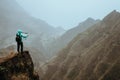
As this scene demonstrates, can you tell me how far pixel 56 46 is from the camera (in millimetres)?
157875

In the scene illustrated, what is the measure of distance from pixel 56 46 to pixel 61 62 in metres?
Result: 70.6

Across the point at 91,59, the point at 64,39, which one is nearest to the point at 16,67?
the point at 91,59

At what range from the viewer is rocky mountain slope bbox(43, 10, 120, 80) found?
2514 inches

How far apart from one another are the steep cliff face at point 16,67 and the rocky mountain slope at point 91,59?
3460 cm

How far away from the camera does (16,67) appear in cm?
2750

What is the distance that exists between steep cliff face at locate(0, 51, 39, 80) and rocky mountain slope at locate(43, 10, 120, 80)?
34.6 metres

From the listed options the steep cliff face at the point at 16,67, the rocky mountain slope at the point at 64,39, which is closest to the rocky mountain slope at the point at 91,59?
the steep cliff face at the point at 16,67

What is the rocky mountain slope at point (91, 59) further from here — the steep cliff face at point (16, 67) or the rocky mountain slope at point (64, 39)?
the rocky mountain slope at point (64, 39)

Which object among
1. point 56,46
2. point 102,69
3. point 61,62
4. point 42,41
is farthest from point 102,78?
point 42,41

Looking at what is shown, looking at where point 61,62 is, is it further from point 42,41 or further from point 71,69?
point 42,41

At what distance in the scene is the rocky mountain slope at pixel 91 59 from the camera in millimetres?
63844

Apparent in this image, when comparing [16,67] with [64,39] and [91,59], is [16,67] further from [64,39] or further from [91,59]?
[64,39]

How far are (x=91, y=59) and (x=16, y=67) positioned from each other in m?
48.3

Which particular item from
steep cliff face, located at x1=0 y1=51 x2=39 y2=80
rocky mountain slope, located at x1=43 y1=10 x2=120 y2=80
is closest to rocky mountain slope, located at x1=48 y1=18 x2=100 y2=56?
rocky mountain slope, located at x1=43 y1=10 x2=120 y2=80
